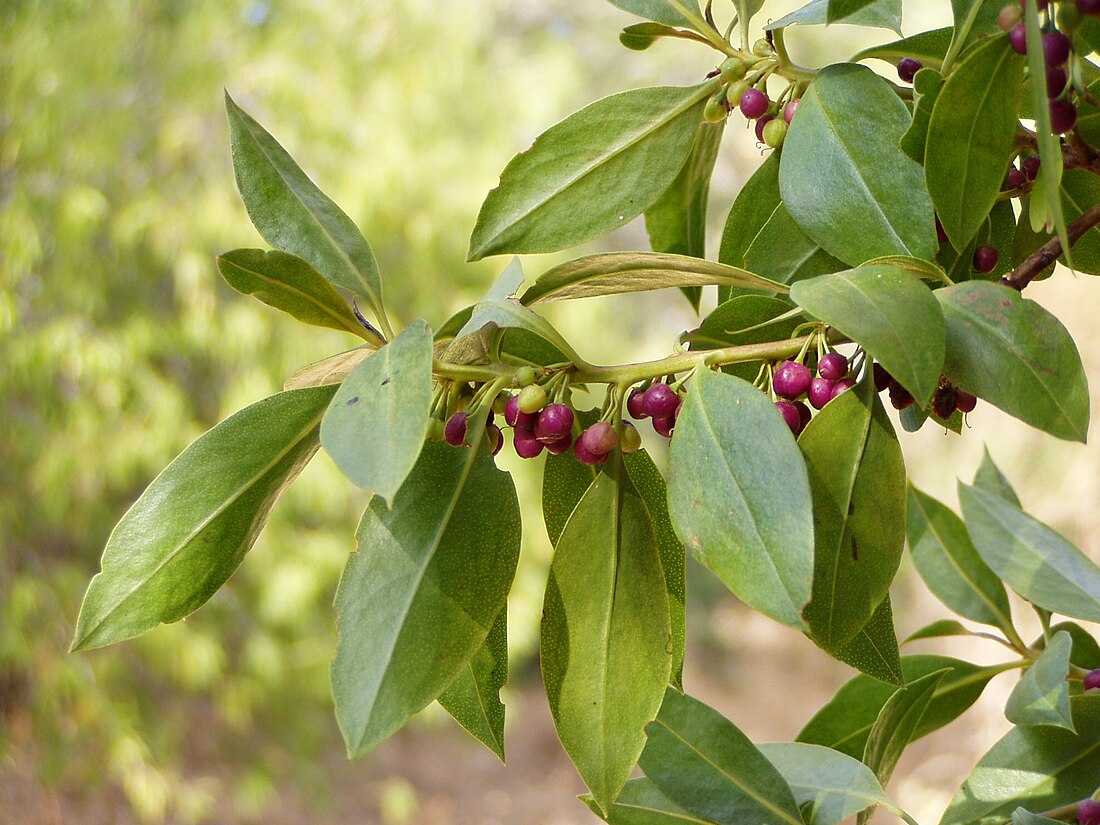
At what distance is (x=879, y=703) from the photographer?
50cm

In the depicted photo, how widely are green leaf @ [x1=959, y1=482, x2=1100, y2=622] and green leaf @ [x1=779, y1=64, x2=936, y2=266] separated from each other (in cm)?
18

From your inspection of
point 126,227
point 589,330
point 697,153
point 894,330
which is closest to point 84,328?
point 126,227

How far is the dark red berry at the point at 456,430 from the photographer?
13.1 inches

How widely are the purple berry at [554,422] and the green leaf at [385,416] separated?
55 mm

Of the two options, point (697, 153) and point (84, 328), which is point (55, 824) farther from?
point (697, 153)

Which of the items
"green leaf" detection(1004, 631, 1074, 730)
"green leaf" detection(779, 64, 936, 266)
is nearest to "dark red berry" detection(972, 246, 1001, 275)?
"green leaf" detection(779, 64, 936, 266)

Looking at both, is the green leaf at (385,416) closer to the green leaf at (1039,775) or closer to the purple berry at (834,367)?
the purple berry at (834,367)

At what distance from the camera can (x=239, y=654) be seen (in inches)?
133

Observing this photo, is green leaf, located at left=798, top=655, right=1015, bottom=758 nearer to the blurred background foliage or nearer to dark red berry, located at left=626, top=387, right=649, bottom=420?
dark red berry, located at left=626, top=387, right=649, bottom=420

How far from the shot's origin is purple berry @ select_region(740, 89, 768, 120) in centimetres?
40

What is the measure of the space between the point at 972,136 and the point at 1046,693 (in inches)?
8.4

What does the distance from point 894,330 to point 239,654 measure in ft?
11.1

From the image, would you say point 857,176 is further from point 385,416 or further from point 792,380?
point 385,416

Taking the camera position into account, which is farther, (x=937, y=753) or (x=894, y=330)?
(x=937, y=753)
